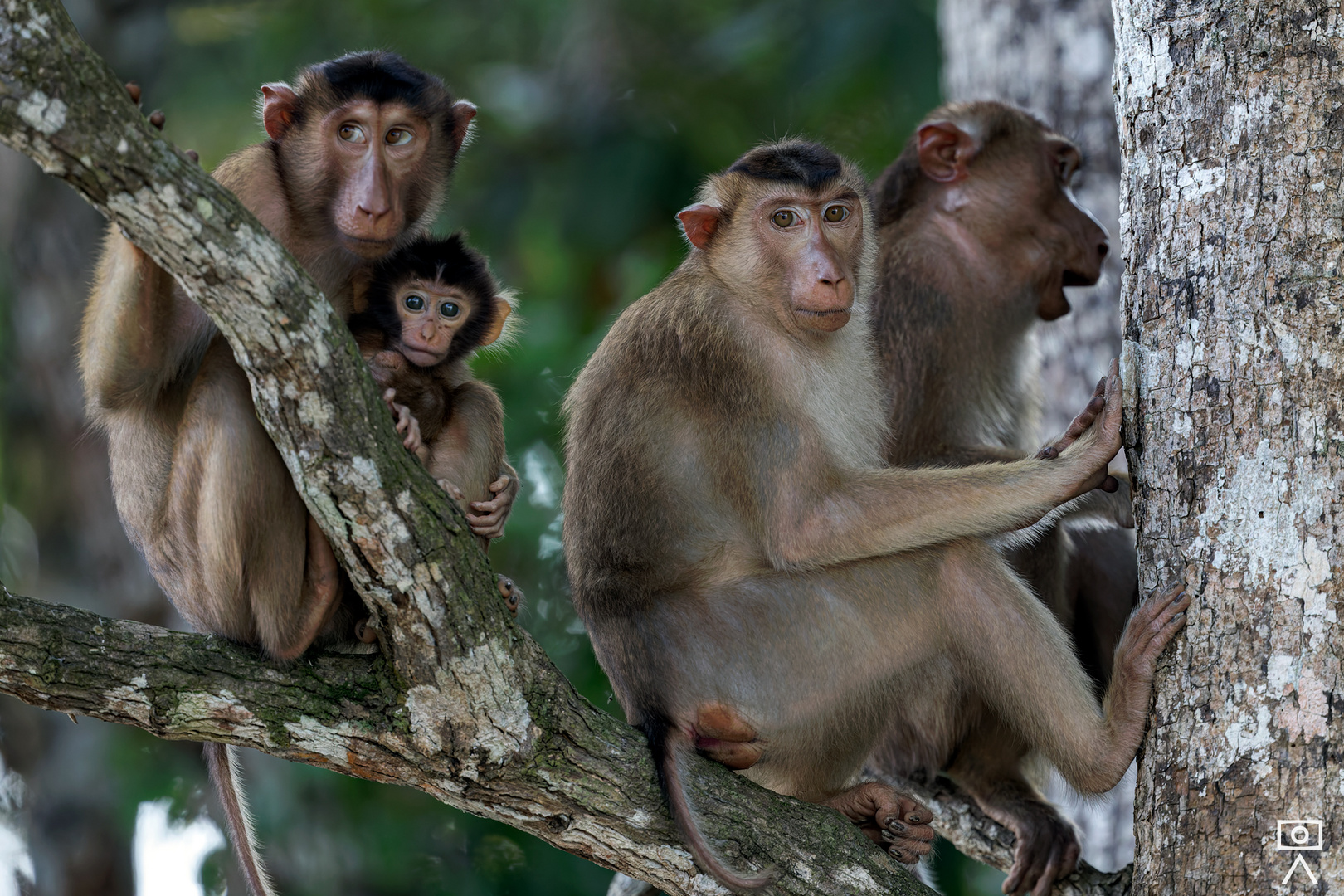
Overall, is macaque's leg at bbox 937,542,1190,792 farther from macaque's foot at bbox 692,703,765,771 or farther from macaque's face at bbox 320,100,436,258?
macaque's face at bbox 320,100,436,258

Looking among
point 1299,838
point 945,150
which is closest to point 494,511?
point 1299,838

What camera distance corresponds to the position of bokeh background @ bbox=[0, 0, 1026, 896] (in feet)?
23.2

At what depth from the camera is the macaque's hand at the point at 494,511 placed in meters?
3.92

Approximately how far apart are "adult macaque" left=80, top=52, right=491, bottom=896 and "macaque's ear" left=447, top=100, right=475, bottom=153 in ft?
0.48

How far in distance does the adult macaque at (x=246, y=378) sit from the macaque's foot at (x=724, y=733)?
3.58ft

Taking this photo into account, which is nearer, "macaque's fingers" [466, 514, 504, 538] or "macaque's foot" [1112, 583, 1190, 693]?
"macaque's foot" [1112, 583, 1190, 693]

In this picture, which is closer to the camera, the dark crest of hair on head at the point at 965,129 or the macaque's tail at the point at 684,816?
the macaque's tail at the point at 684,816

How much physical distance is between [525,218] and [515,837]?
4175 mm

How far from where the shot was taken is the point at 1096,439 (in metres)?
3.75

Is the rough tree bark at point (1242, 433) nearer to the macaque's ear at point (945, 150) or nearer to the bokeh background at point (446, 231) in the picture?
the macaque's ear at point (945, 150)

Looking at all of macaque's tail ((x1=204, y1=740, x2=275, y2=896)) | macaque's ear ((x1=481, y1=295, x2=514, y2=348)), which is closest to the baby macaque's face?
macaque's ear ((x1=481, y1=295, x2=514, y2=348))

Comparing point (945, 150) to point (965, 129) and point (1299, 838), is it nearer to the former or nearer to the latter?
point (965, 129)

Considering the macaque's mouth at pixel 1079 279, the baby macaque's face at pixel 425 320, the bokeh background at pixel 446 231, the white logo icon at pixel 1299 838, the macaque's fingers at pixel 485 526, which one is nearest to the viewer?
the white logo icon at pixel 1299 838

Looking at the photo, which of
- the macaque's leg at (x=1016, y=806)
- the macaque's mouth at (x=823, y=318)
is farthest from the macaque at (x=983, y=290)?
the macaque's mouth at (x=823, y=318)
